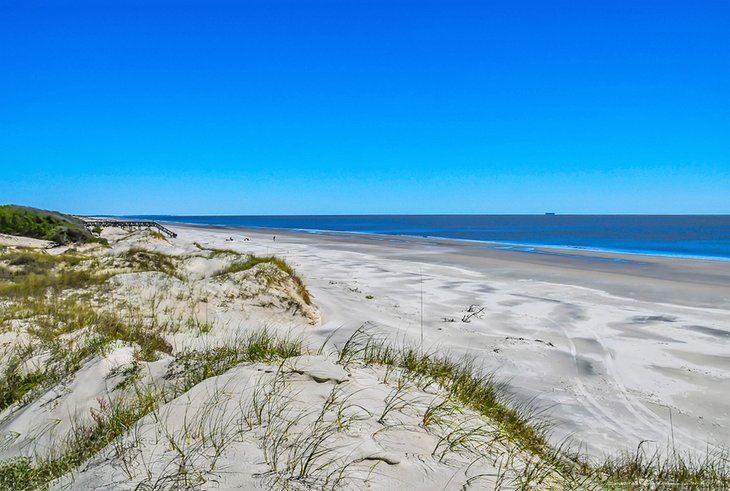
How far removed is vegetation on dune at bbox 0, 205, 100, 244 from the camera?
2248 cm

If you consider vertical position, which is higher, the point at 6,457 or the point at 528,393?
the point at 6,457

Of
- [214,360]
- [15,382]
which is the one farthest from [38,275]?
[214,360]

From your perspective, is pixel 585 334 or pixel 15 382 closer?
pixel 15 382

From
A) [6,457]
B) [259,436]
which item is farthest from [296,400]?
[6,457]

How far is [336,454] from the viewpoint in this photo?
2.92 metres

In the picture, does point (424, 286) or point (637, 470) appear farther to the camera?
point (424, 286)

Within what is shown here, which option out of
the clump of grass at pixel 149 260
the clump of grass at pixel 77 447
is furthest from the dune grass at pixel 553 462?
the clump of grass at pixel 149 260

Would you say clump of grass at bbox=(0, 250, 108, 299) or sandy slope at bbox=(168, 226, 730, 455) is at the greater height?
clump of grass at bbox=(0, 250, 108, 299)

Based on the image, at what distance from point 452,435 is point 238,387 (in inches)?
68.2

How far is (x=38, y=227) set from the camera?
80.4ft

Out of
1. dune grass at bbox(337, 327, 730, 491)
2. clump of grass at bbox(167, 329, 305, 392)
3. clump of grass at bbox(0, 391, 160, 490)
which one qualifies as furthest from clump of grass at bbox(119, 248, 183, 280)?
dune grass at bbox(337, 327, 730, 491)

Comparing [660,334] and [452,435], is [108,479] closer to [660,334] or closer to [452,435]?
[452,435]

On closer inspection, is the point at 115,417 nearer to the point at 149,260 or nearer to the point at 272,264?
the point at 272,264

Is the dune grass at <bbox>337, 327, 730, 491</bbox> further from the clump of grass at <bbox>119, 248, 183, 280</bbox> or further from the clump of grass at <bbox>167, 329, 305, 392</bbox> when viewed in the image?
the clump of grass at <bbox>119, 248, 183, 280</bbox>
